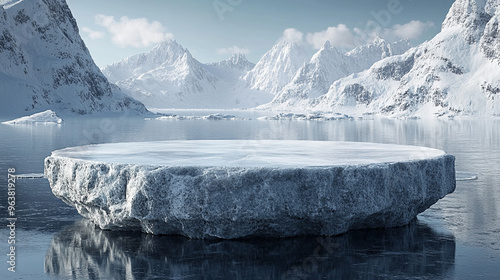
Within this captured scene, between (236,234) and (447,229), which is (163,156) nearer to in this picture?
(236,234)

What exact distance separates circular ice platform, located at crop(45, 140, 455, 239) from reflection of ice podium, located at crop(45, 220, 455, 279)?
1.39 ft

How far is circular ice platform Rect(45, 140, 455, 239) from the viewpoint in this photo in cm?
1250

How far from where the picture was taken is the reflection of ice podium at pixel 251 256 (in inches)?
424

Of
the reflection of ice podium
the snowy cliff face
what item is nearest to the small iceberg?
the snowy cliff face

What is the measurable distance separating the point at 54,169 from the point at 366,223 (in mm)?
9064

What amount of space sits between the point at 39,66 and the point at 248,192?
19073cm

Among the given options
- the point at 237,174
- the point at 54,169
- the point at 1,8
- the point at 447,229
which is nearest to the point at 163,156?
the point at 54,169

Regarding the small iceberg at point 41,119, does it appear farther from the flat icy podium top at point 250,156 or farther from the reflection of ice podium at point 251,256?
the reflection of ice podium at point 251,256

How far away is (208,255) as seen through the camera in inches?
475

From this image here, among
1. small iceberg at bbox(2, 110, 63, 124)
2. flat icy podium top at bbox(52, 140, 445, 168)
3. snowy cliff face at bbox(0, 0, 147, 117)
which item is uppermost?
snowy cliff face at bbox(0, 0, 147, 117)

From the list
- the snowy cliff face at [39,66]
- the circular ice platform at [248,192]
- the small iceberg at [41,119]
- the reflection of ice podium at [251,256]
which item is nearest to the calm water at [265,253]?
the reflection of ice podium at [251,256]

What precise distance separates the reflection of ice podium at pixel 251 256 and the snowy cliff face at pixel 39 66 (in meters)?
152

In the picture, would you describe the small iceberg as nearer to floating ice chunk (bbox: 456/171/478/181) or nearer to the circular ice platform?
floating ice chunk (bbox: 456/171/478/181)

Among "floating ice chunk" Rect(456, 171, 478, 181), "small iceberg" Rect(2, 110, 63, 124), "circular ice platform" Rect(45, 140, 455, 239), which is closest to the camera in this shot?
"circular ice platform" Rect(45, 140, 455, 239)
